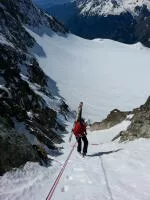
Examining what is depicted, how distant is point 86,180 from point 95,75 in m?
149

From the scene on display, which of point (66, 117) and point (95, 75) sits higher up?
point (95, 75)

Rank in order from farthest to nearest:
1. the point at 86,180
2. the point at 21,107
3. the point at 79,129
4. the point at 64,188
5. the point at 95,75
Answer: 1. the point at 95,75
2. the point at 21,107
3. the point at 79,129
4. the point at 86,180
5. the point at 64,188

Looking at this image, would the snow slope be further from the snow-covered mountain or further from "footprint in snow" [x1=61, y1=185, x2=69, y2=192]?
"footprint in snow" [x1=61, y1=185, x2=69, y2=192]

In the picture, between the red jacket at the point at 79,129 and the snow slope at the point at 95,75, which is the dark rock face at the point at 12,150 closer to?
the red jacket at the point at 79,129

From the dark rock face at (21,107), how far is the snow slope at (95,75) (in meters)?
8.30

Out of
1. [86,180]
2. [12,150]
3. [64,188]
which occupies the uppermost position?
[12,150]

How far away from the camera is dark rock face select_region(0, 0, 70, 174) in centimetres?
1655

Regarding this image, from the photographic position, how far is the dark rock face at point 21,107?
1655cm

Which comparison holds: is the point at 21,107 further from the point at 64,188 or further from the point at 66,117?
the point at 66,117

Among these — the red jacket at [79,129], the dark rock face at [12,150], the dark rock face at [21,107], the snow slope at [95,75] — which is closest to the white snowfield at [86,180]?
the dark rock face at [12,150]

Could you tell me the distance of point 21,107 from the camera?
3644 cm

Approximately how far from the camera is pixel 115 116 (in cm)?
6116

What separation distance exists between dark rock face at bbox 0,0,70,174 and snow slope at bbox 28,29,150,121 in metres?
8.30

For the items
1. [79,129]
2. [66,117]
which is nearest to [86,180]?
[79,129]
